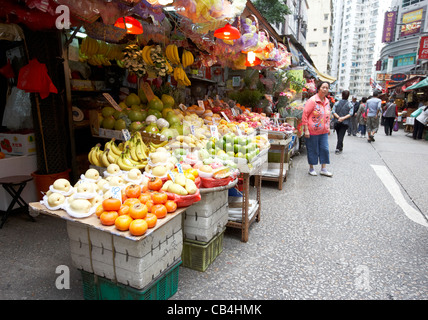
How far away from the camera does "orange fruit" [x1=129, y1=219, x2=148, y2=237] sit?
1.87 metres

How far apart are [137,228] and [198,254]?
110 cm

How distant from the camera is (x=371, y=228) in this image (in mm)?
3928

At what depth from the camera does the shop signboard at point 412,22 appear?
36.2m

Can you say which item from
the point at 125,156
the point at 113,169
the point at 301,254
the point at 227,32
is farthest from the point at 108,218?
the point at 227,32

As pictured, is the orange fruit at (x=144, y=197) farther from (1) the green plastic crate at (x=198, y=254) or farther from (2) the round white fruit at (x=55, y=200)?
(1) the green plastic crate at (x=198, y=254)

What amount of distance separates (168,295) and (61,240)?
1.72 metres

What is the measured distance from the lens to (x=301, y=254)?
10.5 feet

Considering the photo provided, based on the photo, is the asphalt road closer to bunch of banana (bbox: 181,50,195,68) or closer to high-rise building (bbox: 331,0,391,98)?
bunch of banana (bbox: 181,50,195,68)

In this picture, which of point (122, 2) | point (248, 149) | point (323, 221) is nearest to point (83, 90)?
point (122, 2)

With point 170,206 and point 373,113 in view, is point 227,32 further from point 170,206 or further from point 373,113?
point 373,113

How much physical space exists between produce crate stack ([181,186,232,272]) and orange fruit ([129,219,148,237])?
0.81m

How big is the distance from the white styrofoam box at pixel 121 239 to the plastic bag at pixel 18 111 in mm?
2776

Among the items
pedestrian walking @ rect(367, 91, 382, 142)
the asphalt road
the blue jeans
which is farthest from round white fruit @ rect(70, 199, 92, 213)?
pedestrian walking @ rect(367, 91, 382, 142)
